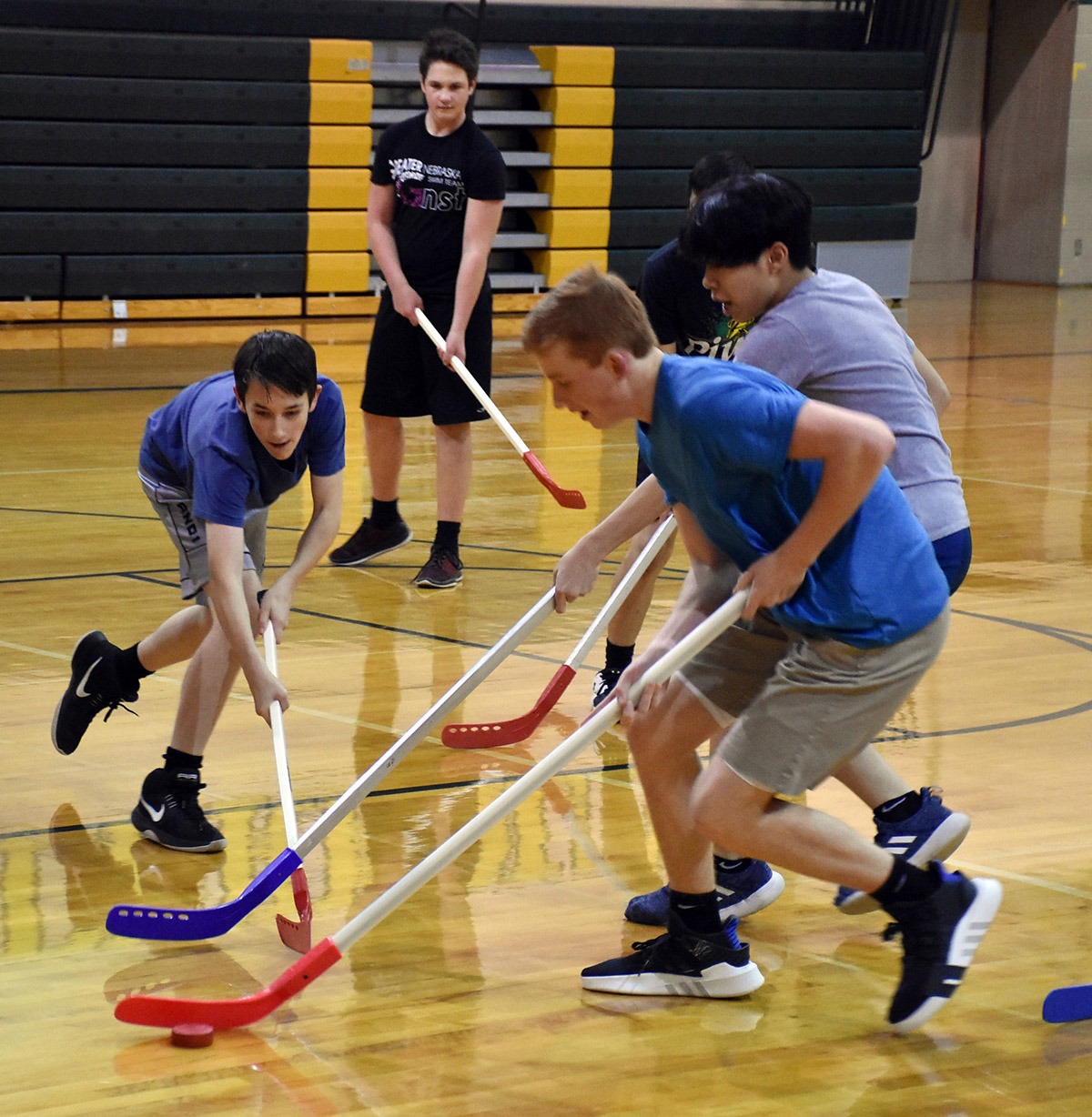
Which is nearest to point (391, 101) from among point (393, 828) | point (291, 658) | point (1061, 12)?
point (1061, 12)

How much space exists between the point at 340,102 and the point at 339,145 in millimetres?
270

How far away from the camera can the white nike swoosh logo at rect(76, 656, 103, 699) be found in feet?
12.3

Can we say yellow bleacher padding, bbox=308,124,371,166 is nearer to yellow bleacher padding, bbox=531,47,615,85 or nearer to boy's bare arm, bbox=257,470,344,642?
yellow bleacher padding, bbox=531,47,615,85

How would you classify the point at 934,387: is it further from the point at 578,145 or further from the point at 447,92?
the point at 578,145

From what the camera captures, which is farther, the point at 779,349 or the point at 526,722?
the point at 526,722

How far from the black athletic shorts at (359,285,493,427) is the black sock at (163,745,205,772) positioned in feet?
8.16

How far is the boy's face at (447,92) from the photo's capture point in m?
5.57

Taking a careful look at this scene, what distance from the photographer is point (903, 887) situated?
2.65 m

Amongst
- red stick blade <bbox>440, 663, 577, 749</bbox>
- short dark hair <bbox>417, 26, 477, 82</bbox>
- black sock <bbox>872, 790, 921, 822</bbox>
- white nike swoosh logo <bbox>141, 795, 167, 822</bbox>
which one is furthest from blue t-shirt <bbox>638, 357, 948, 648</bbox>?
short dark hair <bbox>417, 26, 477, 82</bbox>

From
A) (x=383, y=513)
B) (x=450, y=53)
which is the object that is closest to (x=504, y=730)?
(x=383, y=513)

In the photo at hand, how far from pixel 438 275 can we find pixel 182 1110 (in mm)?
3866

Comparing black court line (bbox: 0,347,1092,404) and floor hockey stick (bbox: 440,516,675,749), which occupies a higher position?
floor hockey stick (bbox: 440,516,675,749)

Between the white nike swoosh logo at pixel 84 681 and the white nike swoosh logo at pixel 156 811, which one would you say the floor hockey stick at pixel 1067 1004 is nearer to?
the white nike swoosh logo at pixel 156 811

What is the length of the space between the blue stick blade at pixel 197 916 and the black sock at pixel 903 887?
2.94ft
